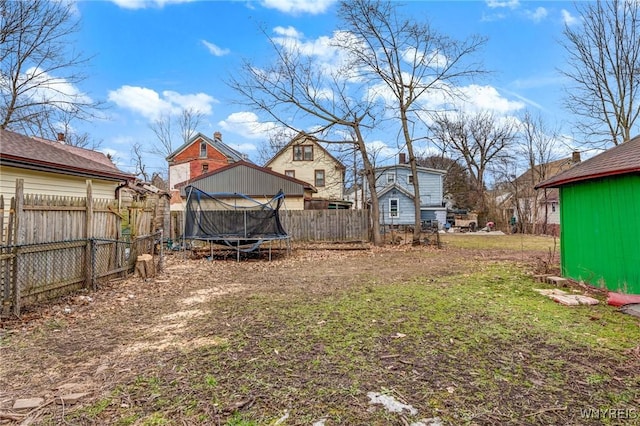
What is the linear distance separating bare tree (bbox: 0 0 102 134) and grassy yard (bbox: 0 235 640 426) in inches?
493

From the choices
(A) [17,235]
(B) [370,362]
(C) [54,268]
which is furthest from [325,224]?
(B) [370,362]

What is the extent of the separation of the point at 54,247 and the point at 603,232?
913cm

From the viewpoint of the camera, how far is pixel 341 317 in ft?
15.2

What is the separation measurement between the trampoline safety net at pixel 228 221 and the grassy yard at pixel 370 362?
A: 5624mm

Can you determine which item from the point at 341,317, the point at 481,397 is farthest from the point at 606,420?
the point at 341,317

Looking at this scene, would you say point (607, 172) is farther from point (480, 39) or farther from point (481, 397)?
point (480, 39)

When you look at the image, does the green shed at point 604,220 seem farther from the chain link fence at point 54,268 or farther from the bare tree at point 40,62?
the bare tree at point 40,62

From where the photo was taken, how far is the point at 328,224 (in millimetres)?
15625

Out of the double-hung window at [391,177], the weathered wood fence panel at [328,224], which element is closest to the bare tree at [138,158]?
the double-hung window at [391,177]

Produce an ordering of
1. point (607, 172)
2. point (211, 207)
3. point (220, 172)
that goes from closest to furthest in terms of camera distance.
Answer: point (607, 172)
point (211, 207)
point (220, 172)

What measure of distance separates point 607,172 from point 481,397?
5140 mm

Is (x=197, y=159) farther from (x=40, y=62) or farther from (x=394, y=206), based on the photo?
(x=394, y=206)

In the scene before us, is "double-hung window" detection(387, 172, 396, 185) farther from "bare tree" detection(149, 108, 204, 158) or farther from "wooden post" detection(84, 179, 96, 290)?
"wooden post" detection(84, 179, 96, 290)

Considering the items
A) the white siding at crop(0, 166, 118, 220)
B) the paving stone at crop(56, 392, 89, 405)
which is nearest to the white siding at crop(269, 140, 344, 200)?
the white siding at crop(0, 166, 118, 220)
